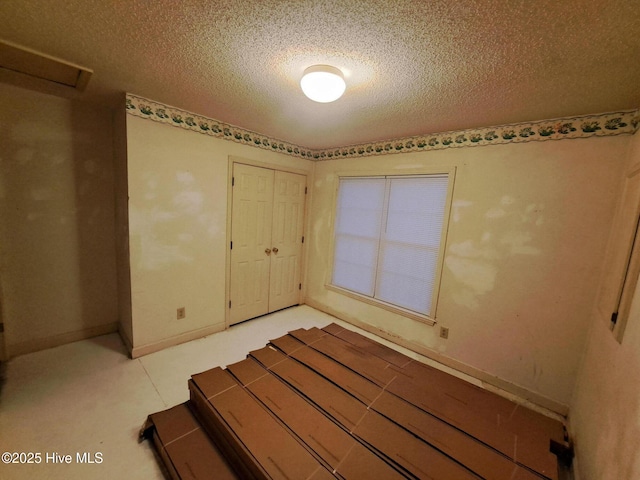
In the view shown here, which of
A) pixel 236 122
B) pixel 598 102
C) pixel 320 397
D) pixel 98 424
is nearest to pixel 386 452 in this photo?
pixel 320 397

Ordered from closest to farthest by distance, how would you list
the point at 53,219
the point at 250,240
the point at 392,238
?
the point at 53,219
the point at 392,238
the point at 250,240

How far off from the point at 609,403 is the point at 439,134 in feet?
7.70

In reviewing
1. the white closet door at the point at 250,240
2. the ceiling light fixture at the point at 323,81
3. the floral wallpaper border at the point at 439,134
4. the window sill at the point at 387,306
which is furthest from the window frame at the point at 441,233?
the ceiling light fixture at the point at 323,81

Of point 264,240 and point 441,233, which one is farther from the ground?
point 441,233

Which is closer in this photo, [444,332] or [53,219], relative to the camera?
[53,219]

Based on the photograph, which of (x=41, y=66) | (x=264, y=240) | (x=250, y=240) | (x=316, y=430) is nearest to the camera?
(x=316, y=430)

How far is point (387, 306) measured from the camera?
3059 millimetres

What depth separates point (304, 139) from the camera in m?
3.18

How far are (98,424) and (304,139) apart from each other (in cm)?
318

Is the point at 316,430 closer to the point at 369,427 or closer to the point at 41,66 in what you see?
the point at 369,427

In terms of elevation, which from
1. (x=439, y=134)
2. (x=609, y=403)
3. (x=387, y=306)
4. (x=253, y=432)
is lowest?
(x=253, y=432)

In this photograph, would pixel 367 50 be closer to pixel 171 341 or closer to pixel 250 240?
pixel 250 240

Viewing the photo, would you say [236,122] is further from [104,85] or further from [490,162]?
[490,162]

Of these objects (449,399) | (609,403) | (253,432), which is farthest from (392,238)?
(253,432)
